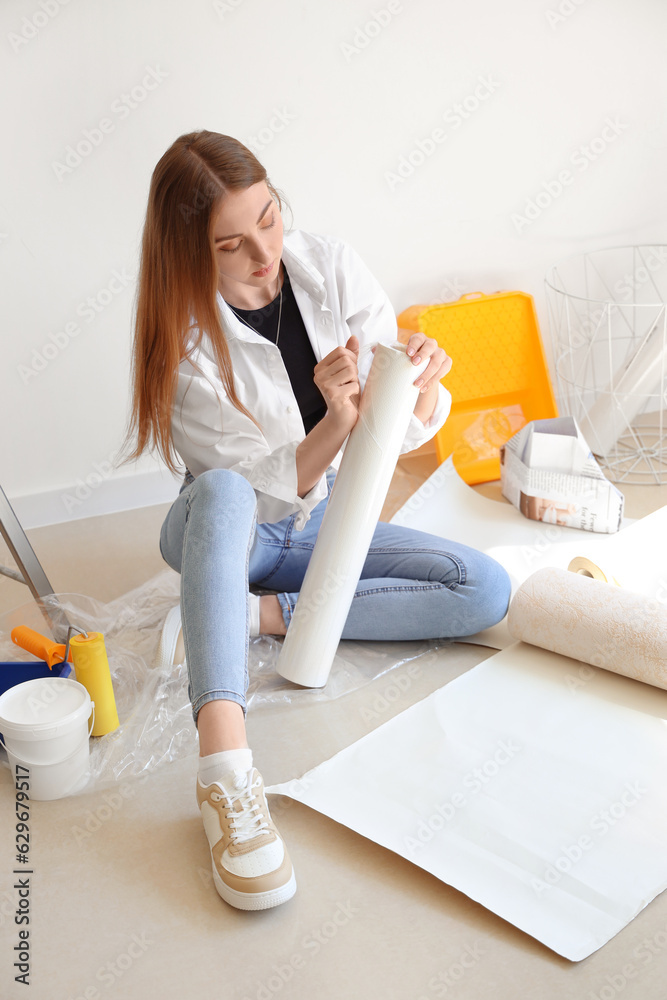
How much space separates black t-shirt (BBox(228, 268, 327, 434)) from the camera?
1303 mm

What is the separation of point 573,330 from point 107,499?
4.07 feet

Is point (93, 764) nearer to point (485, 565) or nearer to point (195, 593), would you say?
point (195, 593)

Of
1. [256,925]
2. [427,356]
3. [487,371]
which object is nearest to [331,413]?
[427,356]

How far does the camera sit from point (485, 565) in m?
1.31

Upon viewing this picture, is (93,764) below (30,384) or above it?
below

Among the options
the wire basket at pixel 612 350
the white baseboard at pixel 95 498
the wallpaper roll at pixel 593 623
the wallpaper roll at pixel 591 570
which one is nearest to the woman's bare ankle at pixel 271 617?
the wallpaper roll at pixel 593 623

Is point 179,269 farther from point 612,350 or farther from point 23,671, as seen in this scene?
point 612,350

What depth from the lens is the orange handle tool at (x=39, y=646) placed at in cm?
114

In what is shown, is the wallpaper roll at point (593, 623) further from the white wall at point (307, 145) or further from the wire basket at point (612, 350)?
the white wall at point (307, 145)

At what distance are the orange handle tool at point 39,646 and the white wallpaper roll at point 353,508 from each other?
0.31 metres

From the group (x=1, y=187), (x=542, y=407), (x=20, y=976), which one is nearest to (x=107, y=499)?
(x=1, y=187)

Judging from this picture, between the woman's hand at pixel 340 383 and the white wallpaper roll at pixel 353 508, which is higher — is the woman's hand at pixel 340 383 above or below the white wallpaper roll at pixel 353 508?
above

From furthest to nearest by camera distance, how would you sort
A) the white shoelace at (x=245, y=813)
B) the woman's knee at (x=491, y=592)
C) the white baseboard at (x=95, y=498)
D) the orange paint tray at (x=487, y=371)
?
1. the orange paint tray at (x=487, y=371)
2. the white baseboard at (x=95, y=498)
3. the woman's knee at (x=491, y=592)
4. the white shoelace at (x=245, y=813)

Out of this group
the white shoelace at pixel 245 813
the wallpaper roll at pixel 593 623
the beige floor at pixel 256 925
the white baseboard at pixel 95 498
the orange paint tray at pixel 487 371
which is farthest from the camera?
the orange paint tray at pixel 487 371
